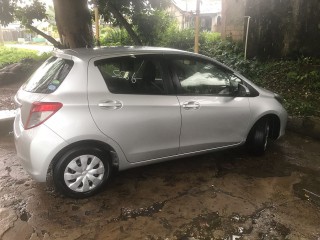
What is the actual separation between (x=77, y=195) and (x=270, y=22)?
7.94 meters

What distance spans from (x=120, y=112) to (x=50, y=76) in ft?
2.79

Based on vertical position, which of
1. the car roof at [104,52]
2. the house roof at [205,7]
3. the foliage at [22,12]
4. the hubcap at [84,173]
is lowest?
the hubcap at [84,173]

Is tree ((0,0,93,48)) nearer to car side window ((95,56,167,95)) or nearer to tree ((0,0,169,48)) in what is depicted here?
tree ((0,0,169,48))

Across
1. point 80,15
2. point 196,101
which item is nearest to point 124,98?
point 196,101

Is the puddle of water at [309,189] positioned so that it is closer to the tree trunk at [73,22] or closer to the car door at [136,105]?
the car door at [136,105]

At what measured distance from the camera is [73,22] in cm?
653

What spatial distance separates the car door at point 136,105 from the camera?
129 inches

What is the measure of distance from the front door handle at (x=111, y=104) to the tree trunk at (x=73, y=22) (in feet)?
12.3

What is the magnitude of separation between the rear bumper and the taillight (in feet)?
0.20

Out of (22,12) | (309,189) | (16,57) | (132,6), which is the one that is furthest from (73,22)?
(16,57)

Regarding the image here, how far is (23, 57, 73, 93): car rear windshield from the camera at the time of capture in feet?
10.7

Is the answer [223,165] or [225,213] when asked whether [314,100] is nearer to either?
[223,165]

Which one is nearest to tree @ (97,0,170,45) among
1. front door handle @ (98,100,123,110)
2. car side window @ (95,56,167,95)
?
car side window @ (95,56,167,95)

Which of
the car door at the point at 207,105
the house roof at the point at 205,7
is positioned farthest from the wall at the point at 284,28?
the house roof at the point at 205,7
